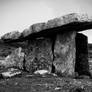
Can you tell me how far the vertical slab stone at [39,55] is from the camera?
1463cm

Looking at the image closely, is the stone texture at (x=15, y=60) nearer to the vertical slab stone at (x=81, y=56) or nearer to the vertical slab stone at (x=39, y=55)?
the vertical slab stone at (x=39, y=55)

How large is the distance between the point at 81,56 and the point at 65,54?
67.6 inches

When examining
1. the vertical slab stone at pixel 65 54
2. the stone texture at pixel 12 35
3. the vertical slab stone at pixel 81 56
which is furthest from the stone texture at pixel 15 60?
the vertical slab stone at pixel 81 56

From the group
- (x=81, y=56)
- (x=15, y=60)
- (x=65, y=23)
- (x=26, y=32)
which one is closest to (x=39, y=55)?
(x=26, y=32)

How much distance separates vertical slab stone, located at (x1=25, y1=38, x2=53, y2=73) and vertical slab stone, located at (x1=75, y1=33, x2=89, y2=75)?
2.05 metres

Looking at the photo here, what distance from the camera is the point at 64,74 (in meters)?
13.3

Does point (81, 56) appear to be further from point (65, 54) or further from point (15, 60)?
point (15, 60)

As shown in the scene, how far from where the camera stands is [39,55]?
15.2 meters

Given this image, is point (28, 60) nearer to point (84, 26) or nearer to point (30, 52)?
point (30, 52)

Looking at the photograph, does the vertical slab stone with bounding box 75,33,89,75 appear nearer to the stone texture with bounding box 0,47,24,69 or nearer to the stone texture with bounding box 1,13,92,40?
the stone texture with bounding box 1,13,92,40

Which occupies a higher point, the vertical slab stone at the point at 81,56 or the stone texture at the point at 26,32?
the stone texture at the point at 26,32

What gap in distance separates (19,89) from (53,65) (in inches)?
244

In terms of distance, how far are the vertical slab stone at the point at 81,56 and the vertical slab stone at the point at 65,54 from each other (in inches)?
57.8

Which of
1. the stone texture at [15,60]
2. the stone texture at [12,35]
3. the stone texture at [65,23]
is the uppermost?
the stone texture at [65,23]
